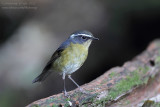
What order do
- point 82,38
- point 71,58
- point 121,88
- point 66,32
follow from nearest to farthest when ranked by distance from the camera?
point 121,88 → point 71,58 → point 82,38 → point 66,32

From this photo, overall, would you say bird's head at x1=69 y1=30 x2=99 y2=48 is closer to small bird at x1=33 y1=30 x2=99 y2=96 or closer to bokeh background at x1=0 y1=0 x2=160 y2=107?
small bird at x1=33 y1=30 x2=99 y2=96

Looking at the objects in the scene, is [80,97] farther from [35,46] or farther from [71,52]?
[35,46]

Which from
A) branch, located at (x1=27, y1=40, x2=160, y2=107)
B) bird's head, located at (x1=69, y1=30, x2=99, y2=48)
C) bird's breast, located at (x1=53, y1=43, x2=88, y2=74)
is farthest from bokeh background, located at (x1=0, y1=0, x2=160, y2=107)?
bird's head, located at (x1=69, y1=30, x2=99, y2=48)

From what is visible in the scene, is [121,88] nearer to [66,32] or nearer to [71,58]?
[71,58]

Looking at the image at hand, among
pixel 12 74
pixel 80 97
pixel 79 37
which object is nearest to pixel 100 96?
pixel 80 97

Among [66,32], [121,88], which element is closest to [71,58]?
[121,88]

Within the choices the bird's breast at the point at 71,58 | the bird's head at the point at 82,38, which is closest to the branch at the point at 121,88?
the bird's breast at the point at 71,58

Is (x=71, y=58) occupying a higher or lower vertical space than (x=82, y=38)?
lower
